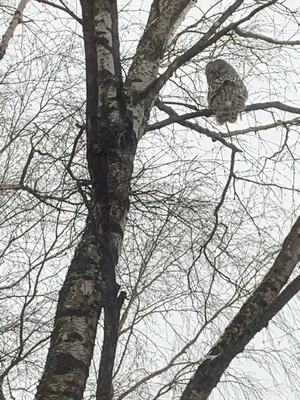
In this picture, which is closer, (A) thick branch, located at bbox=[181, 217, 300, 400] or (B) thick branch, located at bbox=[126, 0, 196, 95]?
(A) thick branch, located at bbox=[181, 217, 300, 400]

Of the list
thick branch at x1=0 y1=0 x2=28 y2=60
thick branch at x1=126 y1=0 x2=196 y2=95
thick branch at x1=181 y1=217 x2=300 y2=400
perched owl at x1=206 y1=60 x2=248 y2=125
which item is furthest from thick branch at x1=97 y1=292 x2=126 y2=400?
thick branch at x1=0 y1=0 x2=28 y2=60

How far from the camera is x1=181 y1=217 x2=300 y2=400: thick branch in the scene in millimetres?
1466

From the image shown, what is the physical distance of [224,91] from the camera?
10.9ft

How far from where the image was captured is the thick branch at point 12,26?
12.6ft

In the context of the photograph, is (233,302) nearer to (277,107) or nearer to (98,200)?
(277,107)

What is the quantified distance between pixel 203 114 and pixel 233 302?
168 centimetres

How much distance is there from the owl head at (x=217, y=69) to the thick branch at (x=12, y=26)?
120 cm

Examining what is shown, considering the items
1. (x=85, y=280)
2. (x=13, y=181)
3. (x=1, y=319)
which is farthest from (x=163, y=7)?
(x=1, y=319)

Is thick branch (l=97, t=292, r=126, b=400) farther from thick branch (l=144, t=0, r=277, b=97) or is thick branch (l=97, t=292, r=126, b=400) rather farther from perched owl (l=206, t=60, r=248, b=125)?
perched owl (l=206, t=60, r=248, b=125)

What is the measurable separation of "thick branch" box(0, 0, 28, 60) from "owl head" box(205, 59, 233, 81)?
120cm

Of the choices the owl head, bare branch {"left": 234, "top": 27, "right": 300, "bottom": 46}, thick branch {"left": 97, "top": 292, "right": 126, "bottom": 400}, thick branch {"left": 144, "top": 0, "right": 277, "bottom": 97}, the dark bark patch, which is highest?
bare branch {"left": 234, "top": 27, "right": 300, "bottom": 46}

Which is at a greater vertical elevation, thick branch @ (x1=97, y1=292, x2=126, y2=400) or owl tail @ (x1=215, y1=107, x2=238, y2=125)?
owl tail @ (x1=215, y1=107, x2=238, y2=125)

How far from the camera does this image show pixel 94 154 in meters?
1.72

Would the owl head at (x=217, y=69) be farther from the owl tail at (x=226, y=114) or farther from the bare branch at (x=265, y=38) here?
the owl tail at (x=226, y=114)
